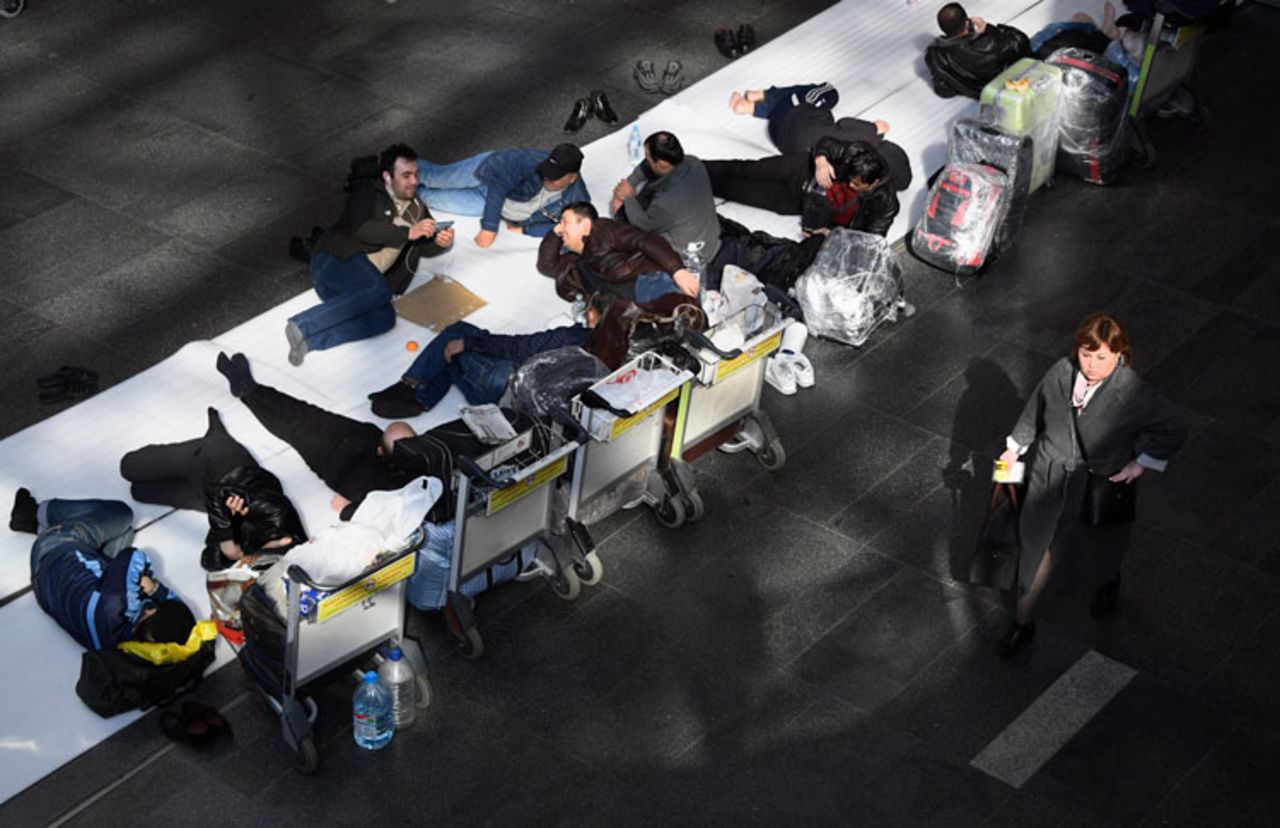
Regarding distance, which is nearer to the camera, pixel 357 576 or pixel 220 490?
pixel 357 576

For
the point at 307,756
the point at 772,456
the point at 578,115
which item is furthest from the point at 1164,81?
the point at 307,756

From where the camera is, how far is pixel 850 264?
1038 centimetres

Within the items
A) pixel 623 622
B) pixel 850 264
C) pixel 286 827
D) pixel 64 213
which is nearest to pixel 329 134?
pixel 64 213

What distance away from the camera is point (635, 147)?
1198 cm

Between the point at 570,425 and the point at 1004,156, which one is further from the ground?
the point at 570,425

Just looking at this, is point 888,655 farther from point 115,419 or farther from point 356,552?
point 115,419

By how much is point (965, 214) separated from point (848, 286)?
109 centimetres

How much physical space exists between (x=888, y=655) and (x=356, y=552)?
256cm

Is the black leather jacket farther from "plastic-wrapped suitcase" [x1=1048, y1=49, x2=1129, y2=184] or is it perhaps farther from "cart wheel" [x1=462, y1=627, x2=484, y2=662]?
"plastic-wrapped suitcase" [x1=1048, y1=49, x2=1129, y2=184]

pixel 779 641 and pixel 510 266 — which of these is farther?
pixel 510 266

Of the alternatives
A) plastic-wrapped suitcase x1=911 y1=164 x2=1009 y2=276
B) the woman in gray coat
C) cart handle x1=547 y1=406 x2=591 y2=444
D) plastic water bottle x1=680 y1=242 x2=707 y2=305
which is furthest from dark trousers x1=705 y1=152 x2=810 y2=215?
the woman in gray coat

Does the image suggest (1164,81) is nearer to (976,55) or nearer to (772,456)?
(976,55)

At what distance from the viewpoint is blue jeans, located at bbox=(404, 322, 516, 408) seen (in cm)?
958

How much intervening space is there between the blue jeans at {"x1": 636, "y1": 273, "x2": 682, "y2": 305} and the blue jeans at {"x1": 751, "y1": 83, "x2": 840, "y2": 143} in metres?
2.55
